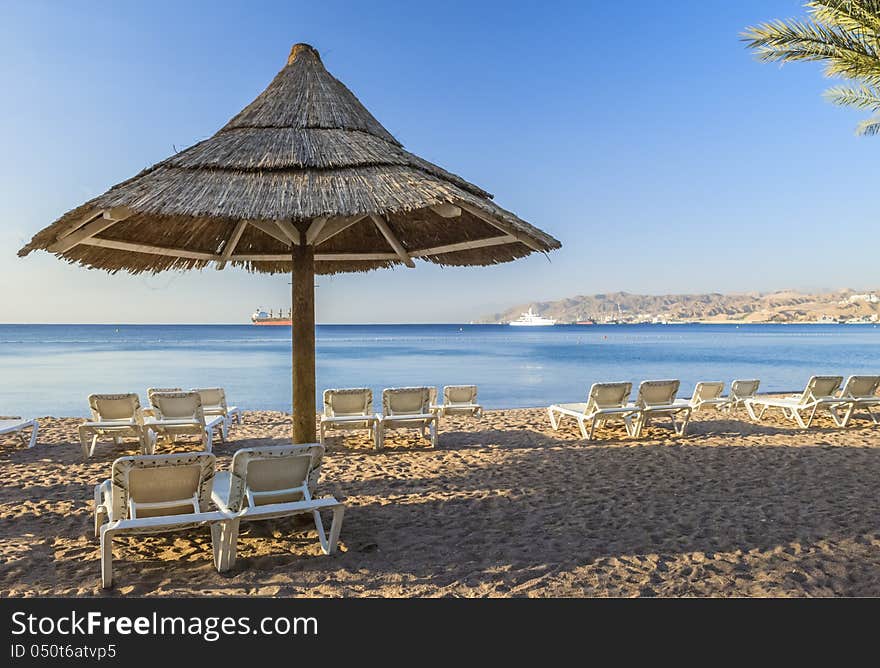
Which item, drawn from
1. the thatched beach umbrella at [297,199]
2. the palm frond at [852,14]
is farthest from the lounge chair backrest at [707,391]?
the thatched beach umbrella at [297,199]

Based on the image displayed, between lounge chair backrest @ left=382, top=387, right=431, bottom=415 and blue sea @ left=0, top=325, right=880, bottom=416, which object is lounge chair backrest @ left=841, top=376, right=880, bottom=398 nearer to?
lounge chair backrest @ left=382, top=387, right=431, bottom=415

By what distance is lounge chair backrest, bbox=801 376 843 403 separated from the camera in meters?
8.76

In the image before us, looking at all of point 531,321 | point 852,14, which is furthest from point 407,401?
point 531,321

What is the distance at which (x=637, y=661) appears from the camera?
7.47 ft

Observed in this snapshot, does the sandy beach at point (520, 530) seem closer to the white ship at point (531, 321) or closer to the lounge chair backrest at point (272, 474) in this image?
the lounge chair backrest at point (272, 474)

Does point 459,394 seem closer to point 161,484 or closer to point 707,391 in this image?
point 707,391

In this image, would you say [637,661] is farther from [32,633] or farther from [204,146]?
[204,146]

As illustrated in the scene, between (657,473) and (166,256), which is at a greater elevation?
(166,256)

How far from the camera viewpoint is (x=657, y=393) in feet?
26.1

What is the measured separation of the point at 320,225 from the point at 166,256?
7.55 ft

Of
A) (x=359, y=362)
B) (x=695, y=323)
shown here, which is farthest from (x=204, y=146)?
(x=695, y=323)

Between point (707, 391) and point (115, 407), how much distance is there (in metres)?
8.89

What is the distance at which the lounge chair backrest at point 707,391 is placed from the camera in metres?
9.93

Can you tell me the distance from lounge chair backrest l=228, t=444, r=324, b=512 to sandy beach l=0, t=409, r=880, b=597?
36 cm
